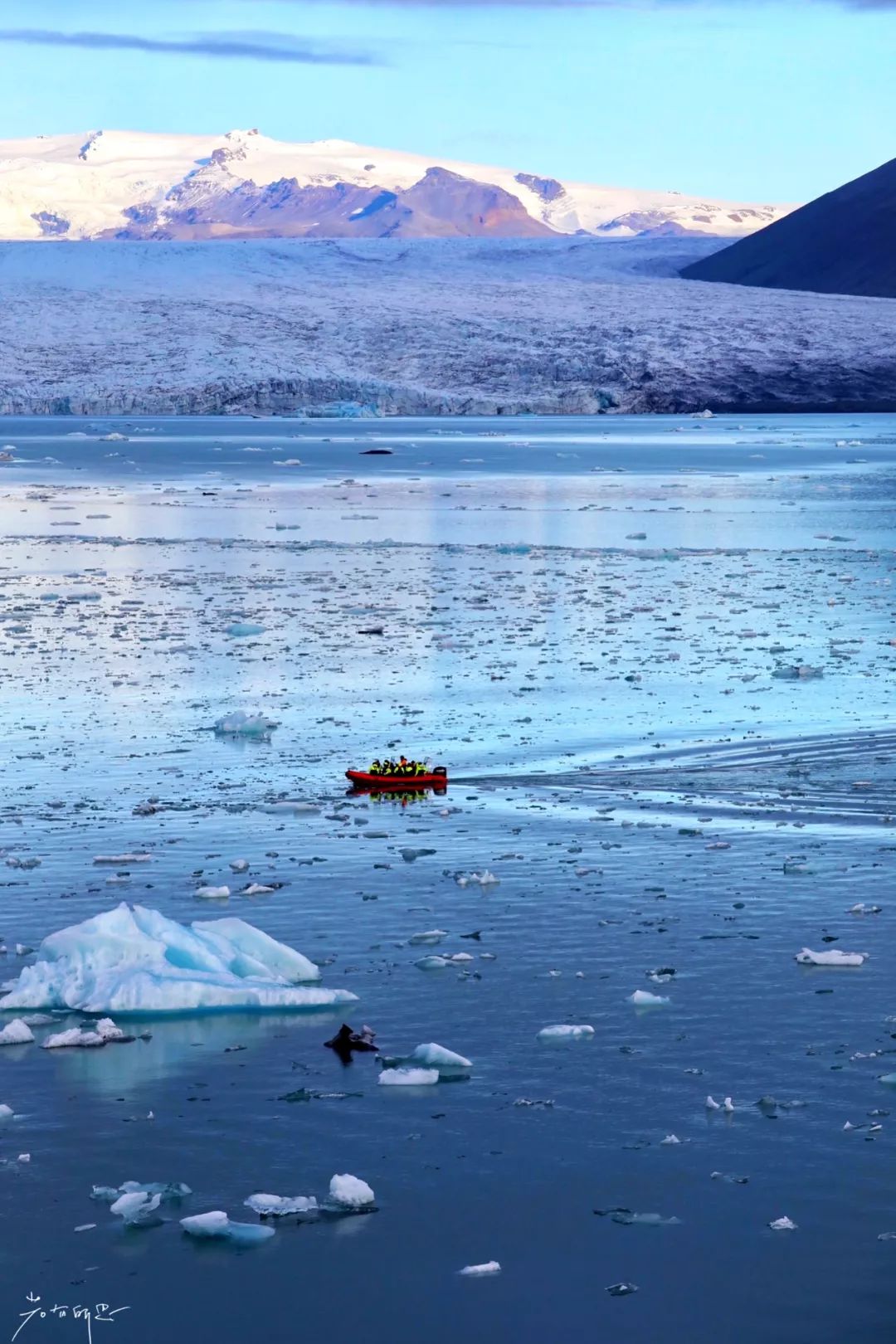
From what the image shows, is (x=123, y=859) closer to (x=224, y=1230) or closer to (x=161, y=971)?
(x=161, y=971)

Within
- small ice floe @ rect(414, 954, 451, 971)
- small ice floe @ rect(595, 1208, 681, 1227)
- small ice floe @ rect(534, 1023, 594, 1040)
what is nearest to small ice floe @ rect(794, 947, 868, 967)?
small ice floe @ rect(534, 1023, 594, 1040)

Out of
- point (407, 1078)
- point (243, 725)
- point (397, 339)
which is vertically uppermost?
point (397, 339)

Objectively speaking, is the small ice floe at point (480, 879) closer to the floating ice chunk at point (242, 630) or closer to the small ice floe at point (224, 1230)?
the small ice floe at point (224, 1230)

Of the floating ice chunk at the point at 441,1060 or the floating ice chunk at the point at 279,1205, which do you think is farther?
the floating ice chunk at the point at 441,1060

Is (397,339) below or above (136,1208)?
above

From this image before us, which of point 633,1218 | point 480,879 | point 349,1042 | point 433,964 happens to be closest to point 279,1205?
point 633,1218

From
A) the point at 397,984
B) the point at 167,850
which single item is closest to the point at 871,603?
the point at 167,850
